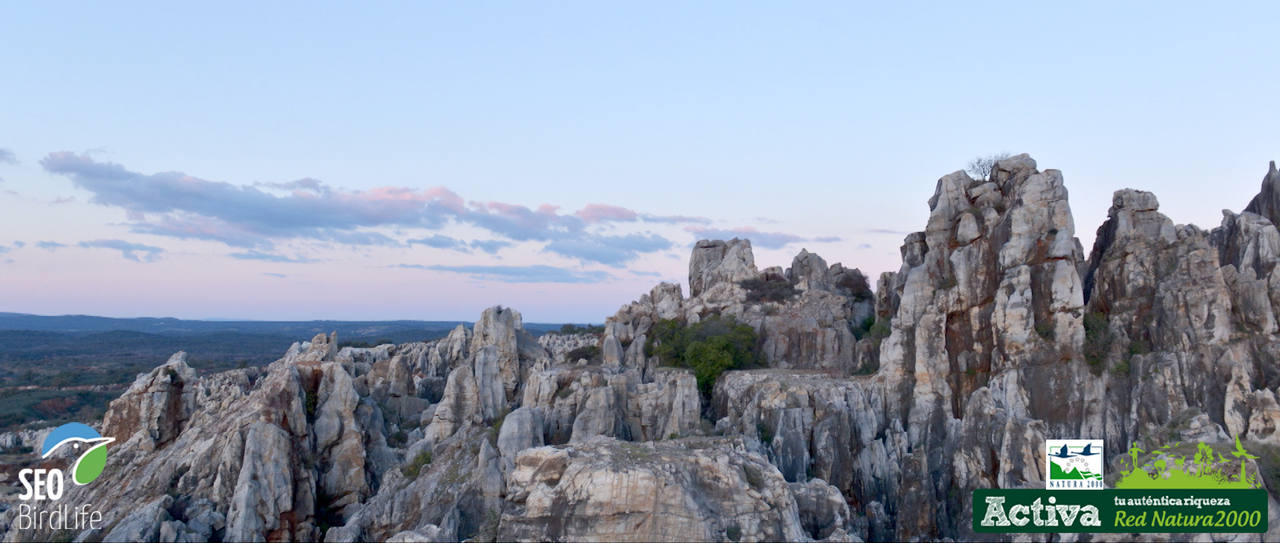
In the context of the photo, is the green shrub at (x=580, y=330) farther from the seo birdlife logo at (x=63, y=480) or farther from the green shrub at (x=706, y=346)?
the seo birdlife logo at (x=63, y=480)

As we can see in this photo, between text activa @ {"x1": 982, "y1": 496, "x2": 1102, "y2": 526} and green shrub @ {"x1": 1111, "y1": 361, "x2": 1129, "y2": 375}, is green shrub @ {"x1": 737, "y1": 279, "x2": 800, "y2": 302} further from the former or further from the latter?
text activa @ {"x1": 982, "y1": 496, "x2": 1102, "y2": 526}

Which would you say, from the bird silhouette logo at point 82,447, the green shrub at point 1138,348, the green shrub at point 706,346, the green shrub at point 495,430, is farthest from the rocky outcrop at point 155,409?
the green shrub at point 1138,348

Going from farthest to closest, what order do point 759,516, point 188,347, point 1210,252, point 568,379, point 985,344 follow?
point 188,347
point 568,379
point 985,344
point 1210,252
point 759,516

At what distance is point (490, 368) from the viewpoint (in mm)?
40125

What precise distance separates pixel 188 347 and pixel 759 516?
168 metres

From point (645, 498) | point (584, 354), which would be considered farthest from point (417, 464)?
point (584, 354)

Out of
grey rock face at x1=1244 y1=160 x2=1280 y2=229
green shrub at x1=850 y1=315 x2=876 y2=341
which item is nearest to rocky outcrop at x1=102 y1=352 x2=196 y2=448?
green shrub at x1=850 y1=315 x2=876 y2=341

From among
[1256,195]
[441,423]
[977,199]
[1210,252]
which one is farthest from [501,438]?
[1256,195]

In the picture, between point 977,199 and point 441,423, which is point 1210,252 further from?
point 441,423

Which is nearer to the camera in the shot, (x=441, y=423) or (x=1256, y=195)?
(x=441, y=423)

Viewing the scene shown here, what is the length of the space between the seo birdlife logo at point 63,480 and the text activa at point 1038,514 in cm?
3253

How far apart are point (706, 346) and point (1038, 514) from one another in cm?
1849

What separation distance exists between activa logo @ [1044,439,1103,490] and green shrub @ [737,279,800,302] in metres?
20.1

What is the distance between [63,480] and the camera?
34.8 m
